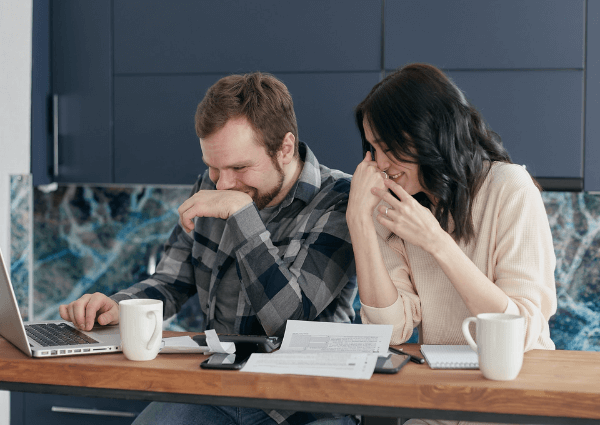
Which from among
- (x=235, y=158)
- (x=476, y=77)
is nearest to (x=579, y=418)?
(x=235, y=158)

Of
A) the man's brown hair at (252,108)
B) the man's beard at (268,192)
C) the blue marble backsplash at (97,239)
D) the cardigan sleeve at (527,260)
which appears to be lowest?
the blue marble backsplash at (97,239)

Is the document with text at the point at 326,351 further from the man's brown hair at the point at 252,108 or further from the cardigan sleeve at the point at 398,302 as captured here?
the man's brown hair at the point at 252,108

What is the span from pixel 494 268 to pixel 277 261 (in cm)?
52

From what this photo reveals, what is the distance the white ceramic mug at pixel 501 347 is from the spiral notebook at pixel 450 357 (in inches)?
2.8

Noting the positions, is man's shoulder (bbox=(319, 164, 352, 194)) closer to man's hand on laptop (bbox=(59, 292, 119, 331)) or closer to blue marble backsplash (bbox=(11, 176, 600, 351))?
man's hand on laptop (bbox=(59, 292, 119, 331))

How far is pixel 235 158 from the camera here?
1584mm

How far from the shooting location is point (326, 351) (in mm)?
1097

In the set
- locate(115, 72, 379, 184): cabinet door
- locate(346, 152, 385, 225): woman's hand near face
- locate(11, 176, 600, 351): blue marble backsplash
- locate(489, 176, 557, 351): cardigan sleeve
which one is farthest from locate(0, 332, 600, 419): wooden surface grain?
locate(11, 176, 600, 351): blue marble backsplash

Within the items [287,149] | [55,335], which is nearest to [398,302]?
[287,149]

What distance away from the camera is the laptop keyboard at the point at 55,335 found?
118 centimetres

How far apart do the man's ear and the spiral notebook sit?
716mm

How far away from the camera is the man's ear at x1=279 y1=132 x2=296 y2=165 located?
5.49ft

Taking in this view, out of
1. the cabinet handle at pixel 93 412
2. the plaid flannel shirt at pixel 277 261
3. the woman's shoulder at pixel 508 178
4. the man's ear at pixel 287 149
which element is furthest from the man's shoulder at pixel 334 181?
the cabinet handle at pixel 93 412

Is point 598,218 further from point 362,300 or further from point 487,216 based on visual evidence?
point 362,300
